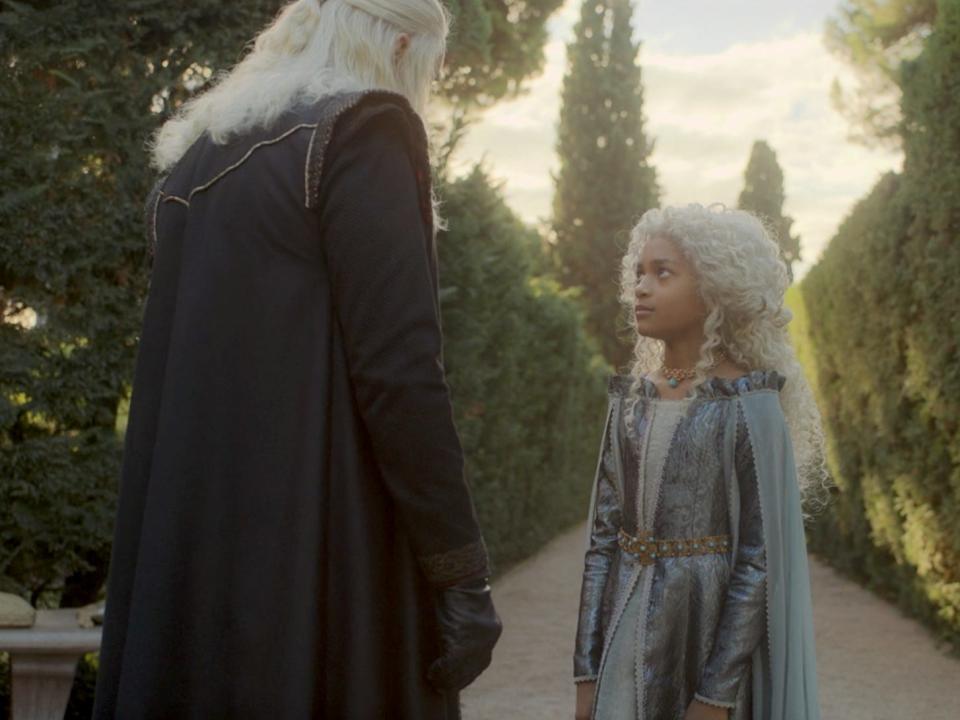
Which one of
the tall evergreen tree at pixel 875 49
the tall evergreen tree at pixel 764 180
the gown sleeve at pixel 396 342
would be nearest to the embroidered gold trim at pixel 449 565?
the gown sleeve at pixel 396 342

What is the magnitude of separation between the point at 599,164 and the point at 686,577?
33.0 metres

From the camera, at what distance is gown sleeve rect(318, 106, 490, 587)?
1.98 m

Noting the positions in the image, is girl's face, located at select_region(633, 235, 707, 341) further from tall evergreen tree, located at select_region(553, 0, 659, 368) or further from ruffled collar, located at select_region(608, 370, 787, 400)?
tall evergreen tree, located at select_region(553, 0, 659, 368)

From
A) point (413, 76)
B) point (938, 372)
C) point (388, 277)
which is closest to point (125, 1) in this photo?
point (413, 76)

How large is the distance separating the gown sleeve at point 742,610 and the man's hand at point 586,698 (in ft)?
0.85

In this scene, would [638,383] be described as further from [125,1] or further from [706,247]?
[125,1]

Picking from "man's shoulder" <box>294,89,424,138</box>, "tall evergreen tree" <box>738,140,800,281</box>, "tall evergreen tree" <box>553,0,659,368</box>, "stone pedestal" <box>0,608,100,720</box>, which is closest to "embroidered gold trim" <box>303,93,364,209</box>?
"man's shoulder" <box>294,89,424,138</box>

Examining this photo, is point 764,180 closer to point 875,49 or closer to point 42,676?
point 875,49

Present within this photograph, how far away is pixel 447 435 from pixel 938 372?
6.29 metres

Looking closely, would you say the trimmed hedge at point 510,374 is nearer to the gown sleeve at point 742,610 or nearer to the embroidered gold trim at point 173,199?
the gown sleeve at point 742,610

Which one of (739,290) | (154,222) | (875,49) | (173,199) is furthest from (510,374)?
(875,49)

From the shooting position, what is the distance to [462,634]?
6.68ft

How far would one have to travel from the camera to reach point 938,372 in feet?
25.0

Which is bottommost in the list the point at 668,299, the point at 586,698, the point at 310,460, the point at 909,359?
the point at 586,698
